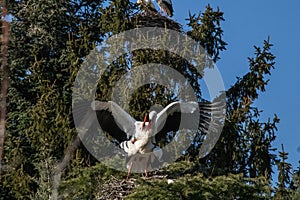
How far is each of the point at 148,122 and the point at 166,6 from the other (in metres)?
5.52

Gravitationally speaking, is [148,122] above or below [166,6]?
below

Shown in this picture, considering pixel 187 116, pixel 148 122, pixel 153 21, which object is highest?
pixel 153 21

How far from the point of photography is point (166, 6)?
15133 millimetres

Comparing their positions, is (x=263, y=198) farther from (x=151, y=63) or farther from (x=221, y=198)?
(x=151, y=63)

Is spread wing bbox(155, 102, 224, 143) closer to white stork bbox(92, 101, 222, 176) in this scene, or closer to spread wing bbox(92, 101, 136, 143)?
white stork bbox(92, 101, 222, 176)

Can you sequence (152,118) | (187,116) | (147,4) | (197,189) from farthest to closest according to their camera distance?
(147,4), (187,116), (152,118), (197,189)

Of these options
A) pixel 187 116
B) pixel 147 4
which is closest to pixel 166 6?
pixel 147 4

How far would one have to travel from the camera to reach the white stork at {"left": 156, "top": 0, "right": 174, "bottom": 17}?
48.9 feet

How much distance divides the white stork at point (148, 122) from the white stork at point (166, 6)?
4.60 metres

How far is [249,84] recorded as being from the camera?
13406 millimetres

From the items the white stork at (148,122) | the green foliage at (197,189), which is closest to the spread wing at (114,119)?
the white stork at (148,122)

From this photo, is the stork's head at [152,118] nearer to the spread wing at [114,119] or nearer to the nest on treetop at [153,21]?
the spread wing at [114,119]

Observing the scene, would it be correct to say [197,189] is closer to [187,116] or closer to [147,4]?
[187,116]

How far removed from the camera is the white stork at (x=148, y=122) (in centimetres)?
992
